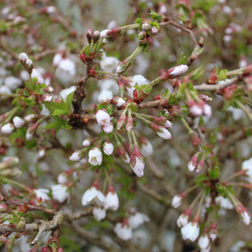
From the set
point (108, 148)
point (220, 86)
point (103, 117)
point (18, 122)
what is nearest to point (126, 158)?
point (108, 148)

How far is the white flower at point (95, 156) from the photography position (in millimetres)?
958

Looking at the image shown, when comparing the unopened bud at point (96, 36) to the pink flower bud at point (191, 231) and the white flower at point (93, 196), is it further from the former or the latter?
the pink flower bud at point (191, 231)

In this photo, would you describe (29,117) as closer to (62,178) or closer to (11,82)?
(62,178)

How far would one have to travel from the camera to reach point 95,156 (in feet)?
3.17

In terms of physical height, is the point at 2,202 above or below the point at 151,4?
below

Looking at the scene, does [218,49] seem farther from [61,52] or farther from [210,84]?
[210,84]

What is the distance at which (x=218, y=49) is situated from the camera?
6.89 ft

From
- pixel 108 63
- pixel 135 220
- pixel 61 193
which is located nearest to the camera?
pixel 61 193

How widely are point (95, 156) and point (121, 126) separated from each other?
0.23 meters

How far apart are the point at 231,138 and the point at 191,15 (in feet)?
2.78

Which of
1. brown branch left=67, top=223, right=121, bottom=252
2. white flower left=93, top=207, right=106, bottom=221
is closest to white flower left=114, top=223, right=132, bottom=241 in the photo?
brown branch left=67, top=223, right=121, bottom=252

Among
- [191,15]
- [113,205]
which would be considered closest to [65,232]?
[113,205]

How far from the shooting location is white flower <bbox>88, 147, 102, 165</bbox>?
37.7 inches

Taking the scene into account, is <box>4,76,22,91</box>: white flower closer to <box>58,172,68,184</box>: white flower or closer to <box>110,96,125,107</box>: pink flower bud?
<box>58,172,68,184</box>: white flower
